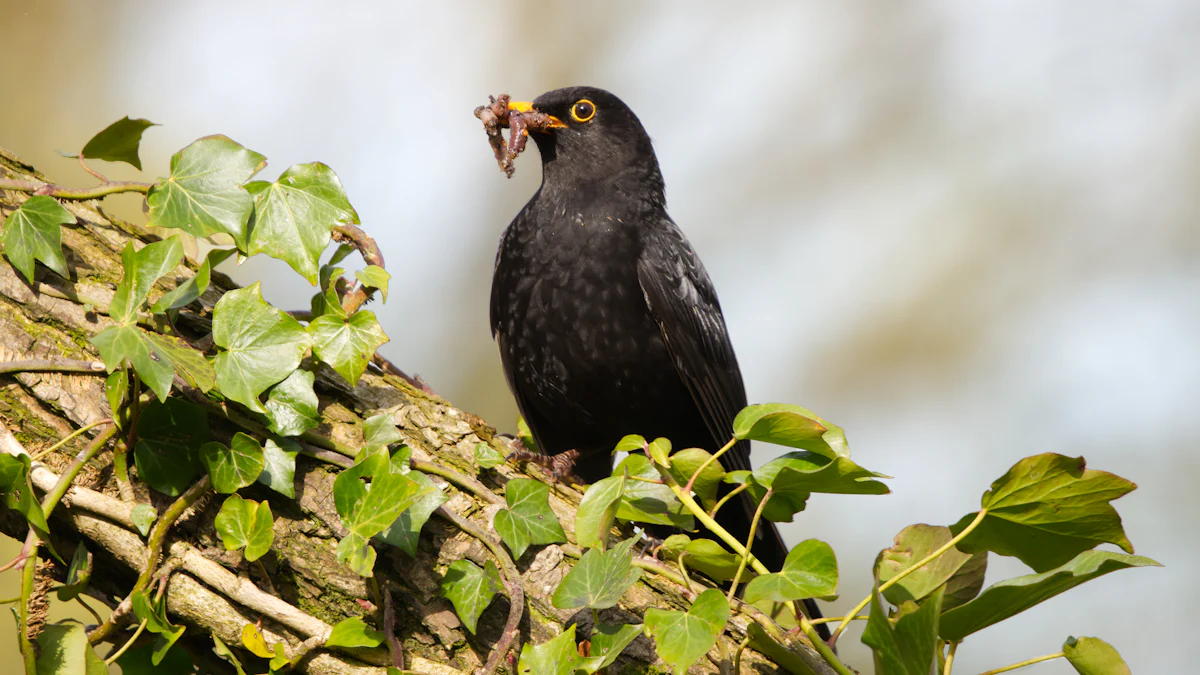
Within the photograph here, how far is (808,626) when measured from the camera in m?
1.62

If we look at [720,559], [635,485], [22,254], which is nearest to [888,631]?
[720,559]

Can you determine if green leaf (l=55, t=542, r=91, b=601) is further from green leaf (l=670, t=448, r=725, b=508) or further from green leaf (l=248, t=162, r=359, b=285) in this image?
green leaf (l=670, t=448, r=725, b=508)

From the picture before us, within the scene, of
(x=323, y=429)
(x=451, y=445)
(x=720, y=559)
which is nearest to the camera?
(x=720, y=559)

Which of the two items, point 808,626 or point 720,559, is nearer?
point 808,626

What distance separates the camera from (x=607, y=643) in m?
1.62

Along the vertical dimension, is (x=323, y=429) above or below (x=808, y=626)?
above

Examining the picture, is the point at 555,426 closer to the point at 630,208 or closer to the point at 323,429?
the point at 630,208

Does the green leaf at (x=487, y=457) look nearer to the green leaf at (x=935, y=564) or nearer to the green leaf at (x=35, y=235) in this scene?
the green leaf at (x=935, y=564)

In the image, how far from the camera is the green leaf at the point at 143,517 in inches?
63.3

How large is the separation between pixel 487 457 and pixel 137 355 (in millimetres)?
716

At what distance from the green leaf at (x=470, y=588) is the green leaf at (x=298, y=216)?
25.7 inches

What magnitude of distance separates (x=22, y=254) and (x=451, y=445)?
912 millimetres

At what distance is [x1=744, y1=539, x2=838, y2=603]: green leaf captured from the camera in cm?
155

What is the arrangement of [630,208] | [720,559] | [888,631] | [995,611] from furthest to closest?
[630,208] → [720,559] → [995,611] → [888,631]
